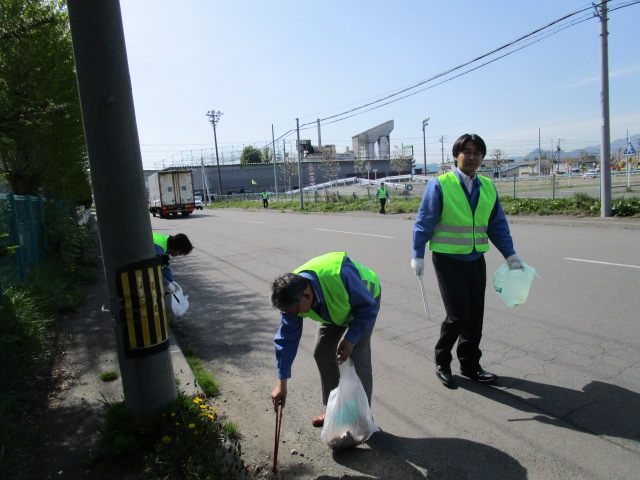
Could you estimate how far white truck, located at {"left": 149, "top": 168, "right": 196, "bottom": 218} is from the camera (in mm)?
34188

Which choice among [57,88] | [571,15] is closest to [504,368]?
[57,88]

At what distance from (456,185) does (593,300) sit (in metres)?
3.23

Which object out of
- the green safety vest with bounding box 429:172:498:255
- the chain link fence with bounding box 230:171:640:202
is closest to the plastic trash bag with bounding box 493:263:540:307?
the green safety vest with bounding box 429:172:498:255

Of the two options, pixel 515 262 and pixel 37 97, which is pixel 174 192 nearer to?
pixel 37 97

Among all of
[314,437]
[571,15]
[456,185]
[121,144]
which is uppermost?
[571,15]

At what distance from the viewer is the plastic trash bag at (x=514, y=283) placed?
392 cm

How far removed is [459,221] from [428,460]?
1743mm

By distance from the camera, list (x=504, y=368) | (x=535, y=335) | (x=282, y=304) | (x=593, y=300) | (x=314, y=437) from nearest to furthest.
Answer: (x=282, y=304) → (x=314, y=437) → (x=504, y=368) → (x=535, y=335) → (x=593, y=300)

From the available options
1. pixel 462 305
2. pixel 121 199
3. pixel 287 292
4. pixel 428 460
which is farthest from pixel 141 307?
pixel 462 305

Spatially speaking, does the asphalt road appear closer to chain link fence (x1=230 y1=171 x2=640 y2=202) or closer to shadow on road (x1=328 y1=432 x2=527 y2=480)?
shadow on road (x1=328 y1=432 x2=527 y2=480)

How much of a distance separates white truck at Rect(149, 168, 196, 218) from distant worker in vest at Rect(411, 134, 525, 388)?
3264 centimetres

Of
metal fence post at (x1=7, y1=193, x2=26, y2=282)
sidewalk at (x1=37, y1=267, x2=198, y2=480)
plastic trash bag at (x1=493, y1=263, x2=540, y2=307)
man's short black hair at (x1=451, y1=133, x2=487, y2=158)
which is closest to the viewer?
sidewalk at (x1=37, y1=267, x2=198, y2=480)

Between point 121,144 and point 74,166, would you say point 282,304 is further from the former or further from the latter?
point 74,166

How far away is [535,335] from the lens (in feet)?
15.6
